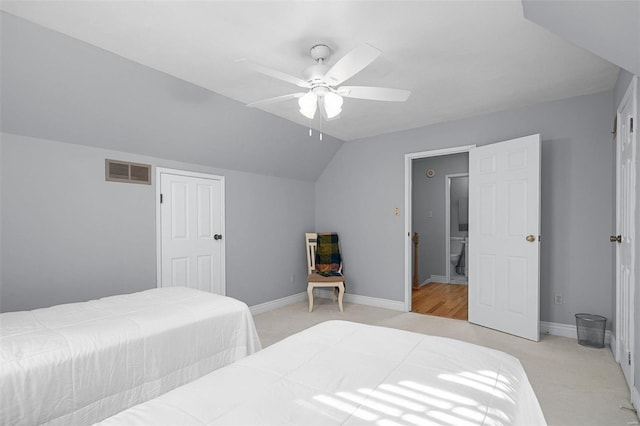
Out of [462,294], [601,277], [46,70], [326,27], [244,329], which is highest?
[326,27]

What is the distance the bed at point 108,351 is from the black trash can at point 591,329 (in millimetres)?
3054

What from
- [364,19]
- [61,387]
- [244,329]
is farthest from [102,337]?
[364,19]

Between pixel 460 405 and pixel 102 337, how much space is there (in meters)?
1.75

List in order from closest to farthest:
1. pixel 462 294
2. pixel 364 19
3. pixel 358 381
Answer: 1. pixel 358 381
2. pixel 364 19
3. pixel 462 294

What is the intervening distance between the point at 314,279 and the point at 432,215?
9.94ft

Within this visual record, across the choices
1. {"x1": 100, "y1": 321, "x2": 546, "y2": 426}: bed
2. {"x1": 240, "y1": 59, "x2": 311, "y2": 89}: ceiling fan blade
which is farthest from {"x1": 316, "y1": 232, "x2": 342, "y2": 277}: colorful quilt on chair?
{"x1": 100, "y1": 321, "x2": 546, "y2": 426}: bed

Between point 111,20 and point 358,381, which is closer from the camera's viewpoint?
point 358,381

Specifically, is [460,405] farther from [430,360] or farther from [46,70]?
[46,70]

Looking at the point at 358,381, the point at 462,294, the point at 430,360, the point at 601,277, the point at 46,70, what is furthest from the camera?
the point at 462,294

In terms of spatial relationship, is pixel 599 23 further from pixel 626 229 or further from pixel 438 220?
pixel 438 220

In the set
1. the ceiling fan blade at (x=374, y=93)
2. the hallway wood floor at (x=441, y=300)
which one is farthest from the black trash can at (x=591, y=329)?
the ceiling fan blade at (x=374, y=93)

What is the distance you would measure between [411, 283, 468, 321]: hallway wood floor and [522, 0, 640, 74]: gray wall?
10.3 ft

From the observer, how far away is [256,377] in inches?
47.4

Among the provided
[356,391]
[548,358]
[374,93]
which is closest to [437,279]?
[548,358]
